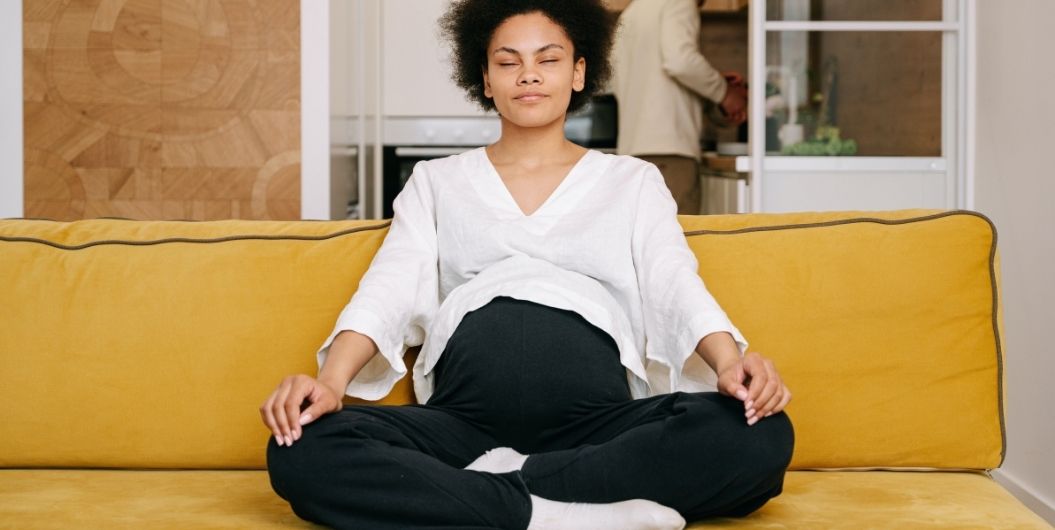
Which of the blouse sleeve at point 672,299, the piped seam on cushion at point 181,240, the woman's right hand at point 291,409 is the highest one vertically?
the piped seam on cushion at point 181,240

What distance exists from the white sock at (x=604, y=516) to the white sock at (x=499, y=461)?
0.08 m

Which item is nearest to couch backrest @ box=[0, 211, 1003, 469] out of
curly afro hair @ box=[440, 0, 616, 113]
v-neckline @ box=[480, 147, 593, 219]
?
v-neckline @ box=[480, 147, 593, 219]

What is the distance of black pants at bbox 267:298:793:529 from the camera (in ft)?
4.41

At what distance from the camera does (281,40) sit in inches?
122

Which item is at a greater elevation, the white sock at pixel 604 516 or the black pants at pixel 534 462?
the black pants at pixel 534 462

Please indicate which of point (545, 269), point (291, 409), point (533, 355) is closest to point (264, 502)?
point (291, 409)

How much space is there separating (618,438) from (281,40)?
6.57ft

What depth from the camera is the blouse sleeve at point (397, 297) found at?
1.65 metres

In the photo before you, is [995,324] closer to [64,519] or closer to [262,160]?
[64,519]

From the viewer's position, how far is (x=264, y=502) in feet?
5.04

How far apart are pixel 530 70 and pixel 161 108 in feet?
4.97

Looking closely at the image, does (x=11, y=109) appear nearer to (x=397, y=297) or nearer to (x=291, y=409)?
(x=397, y=297)

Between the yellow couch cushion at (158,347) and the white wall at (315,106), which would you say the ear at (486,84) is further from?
the white wall at (315,106)

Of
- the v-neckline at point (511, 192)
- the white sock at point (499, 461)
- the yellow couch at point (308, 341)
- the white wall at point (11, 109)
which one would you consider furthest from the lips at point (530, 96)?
the white wall at point (11, 109)
